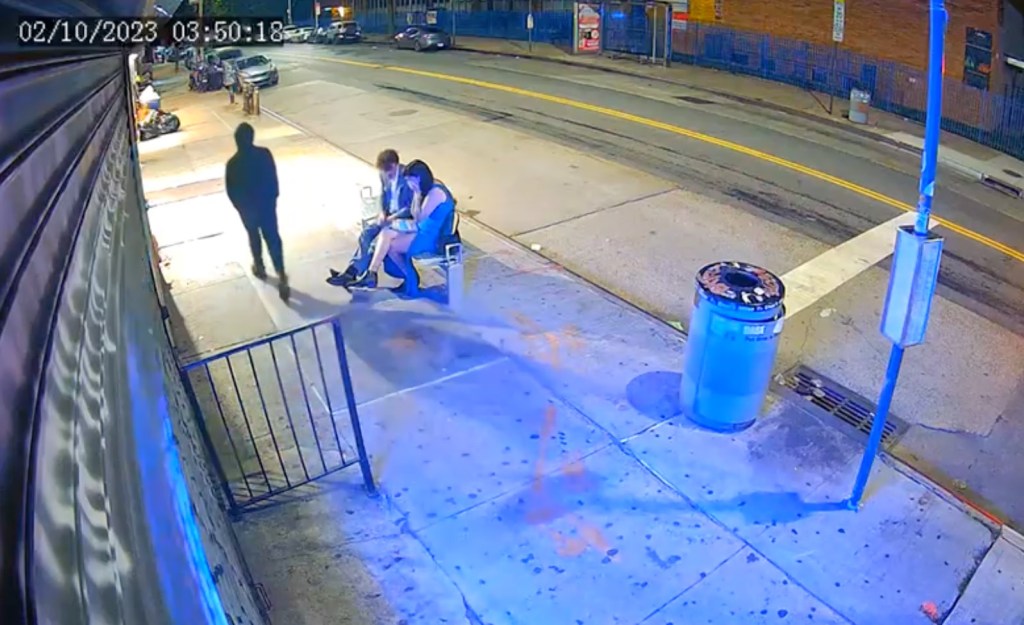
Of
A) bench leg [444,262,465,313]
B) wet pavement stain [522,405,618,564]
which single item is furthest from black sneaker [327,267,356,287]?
wet pavement stain [522,405,618,564]

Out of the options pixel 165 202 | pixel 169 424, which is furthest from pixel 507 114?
pixel 169 424

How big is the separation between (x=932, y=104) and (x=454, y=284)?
14.7 ft

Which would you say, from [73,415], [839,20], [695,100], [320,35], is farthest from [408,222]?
→ [320,35]

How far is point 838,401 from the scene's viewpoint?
7.25m

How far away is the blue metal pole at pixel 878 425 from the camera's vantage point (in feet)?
17.3

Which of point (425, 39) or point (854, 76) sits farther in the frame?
point (425, 39)

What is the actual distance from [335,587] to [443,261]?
3.98 metres

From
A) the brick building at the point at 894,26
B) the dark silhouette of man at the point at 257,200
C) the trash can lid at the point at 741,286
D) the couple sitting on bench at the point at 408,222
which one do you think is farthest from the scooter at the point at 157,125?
the brick building at the point at 894,26

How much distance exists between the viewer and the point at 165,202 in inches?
472

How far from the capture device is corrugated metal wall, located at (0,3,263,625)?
89cm

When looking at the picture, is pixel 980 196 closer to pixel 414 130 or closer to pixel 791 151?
pixel 791 151

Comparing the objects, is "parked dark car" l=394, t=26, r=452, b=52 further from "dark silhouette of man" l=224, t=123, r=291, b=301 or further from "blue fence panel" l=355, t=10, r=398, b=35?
"dark silhouette of man" l=224, t=123, r=291, b=301

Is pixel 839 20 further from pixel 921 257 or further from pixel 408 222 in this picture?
pixel 921 257

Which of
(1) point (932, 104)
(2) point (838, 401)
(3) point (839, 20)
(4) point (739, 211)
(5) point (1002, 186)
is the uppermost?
(1) point (932, 104)
